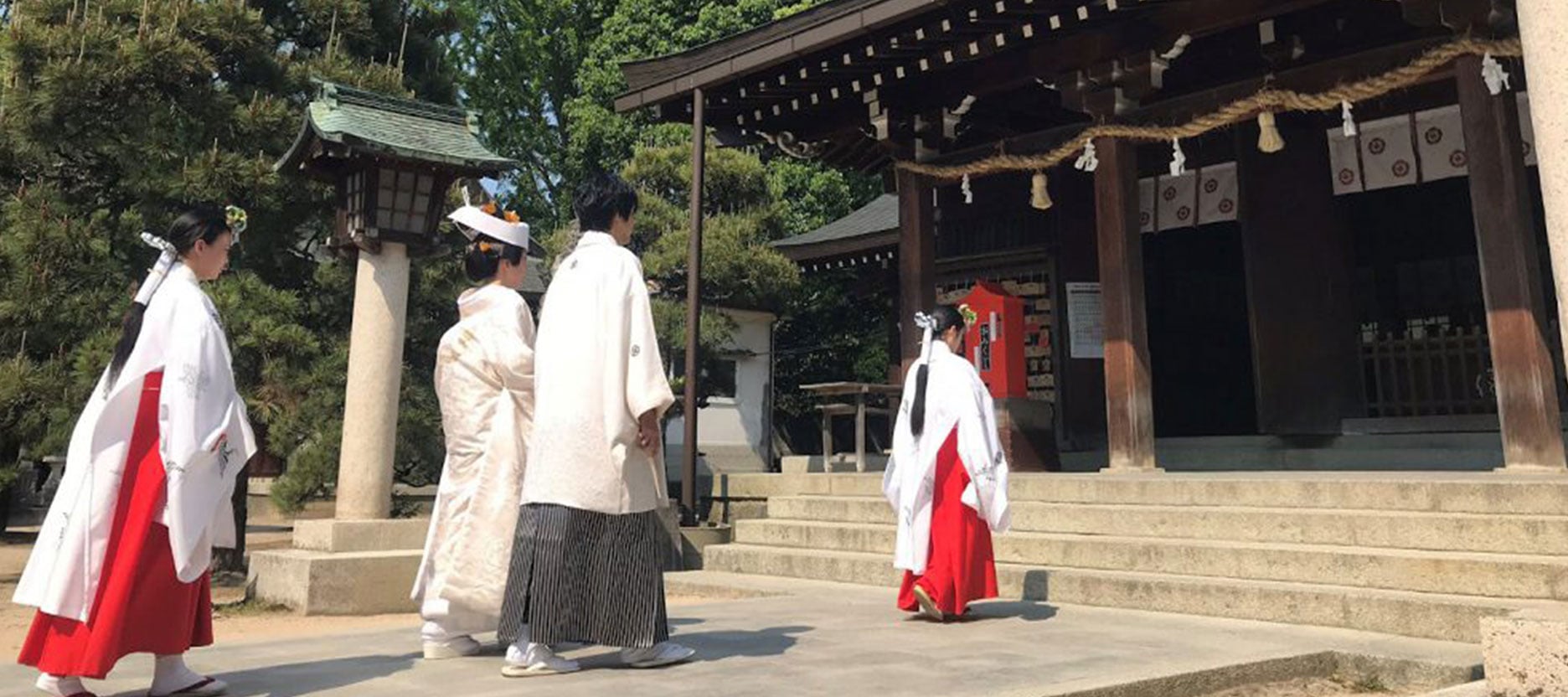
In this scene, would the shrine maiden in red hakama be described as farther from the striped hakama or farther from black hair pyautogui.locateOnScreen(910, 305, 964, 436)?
black hair pyautogui.locateOnScreen(910, 305, 964, 436)

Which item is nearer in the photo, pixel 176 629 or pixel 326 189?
pixel 176 629

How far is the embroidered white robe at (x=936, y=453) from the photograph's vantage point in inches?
205

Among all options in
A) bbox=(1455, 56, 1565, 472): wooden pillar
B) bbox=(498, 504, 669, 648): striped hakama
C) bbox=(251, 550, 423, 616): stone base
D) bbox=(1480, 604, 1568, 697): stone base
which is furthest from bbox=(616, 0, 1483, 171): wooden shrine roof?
bbox=(498, 504, 669, 648): striped hakama

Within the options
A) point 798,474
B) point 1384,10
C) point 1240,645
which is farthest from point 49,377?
point 1384,10

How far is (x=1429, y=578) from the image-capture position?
16.5ft

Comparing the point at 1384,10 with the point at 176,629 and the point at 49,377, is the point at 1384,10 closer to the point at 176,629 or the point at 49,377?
the point at 176,629

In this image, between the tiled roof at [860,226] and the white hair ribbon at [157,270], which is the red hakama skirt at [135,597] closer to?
the white hair ribbon at [157,270]

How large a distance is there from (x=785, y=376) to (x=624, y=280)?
58.1 feet

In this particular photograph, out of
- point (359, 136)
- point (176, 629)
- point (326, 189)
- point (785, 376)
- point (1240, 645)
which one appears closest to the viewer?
point (176, 629)

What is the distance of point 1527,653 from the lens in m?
3.03

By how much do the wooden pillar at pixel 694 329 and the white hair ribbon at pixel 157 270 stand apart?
5810 mm

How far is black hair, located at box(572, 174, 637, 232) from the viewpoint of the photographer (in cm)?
393

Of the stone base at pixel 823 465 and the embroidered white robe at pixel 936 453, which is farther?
the stone base at pixel 823 465

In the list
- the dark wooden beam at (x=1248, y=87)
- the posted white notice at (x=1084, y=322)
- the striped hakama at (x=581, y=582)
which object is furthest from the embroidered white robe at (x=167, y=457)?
the posted white notice at (x=1084, y=322)
